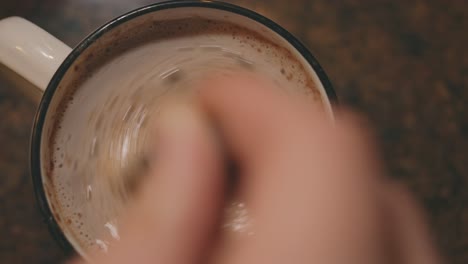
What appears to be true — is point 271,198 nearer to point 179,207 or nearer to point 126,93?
point 179,207

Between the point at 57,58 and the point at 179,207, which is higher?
the point at 57,58

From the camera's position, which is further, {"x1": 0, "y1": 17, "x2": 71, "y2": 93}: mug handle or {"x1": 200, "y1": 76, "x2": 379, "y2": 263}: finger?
{"x1": 0, "y1": 17, "x2": 71, "y2": 93}: mug handle

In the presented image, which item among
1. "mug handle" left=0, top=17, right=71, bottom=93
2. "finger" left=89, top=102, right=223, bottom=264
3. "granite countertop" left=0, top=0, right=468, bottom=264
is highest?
"granite countertop" left=0, top=0, right=468, bottom=264

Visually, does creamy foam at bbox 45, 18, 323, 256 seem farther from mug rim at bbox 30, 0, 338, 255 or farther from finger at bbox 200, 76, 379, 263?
finger at bbox 200, 76, 379, 263

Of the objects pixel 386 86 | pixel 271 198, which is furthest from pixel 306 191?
pixel 386 86

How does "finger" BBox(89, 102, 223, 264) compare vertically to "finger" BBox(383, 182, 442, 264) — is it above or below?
below

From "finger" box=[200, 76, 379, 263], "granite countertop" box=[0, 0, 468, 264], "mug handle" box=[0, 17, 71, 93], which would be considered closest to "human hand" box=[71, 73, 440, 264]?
"finger" box=[200, 76, 379, 263]

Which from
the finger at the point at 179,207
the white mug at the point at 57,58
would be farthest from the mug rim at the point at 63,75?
the finger at the point at 179,207
